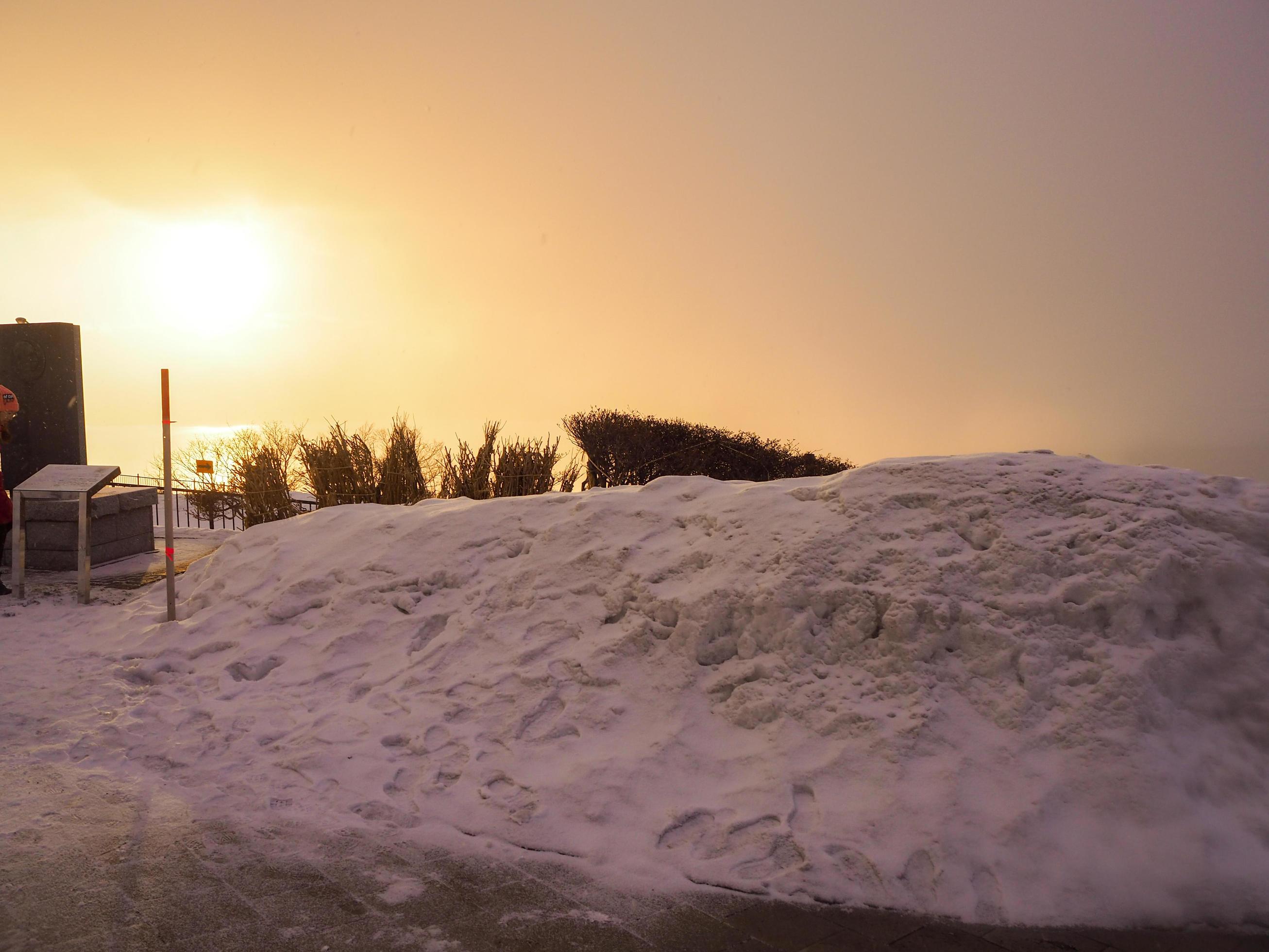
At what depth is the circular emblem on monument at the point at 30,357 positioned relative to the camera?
1123 centimetres

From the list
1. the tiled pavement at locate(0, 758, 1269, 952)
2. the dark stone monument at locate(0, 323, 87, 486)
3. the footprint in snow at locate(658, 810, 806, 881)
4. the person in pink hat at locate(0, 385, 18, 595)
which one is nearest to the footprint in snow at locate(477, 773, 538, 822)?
the tiled pavement at locate(0, 758, 1269, 952)

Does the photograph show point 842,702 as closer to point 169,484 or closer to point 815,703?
point 815,703

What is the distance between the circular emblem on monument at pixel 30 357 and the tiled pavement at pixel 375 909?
32.9 ft

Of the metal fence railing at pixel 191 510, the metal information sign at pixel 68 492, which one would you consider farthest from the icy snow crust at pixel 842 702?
the metal fence railing at pixel 191 510

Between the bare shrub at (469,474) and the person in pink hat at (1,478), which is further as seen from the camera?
the bare shrub at (469,474)

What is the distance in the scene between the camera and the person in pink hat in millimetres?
8625

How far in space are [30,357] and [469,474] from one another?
6091 millimetres

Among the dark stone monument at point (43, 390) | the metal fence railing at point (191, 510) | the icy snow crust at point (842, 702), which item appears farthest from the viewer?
the metal fence railing at point (191, 510)

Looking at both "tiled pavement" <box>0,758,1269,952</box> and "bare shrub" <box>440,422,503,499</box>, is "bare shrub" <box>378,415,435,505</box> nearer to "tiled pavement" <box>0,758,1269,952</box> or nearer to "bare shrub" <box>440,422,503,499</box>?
"bare shrub" <box>440,422,503,499</box>

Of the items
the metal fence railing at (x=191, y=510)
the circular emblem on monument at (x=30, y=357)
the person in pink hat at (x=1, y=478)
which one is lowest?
the metal fence railing at (x=191, y=510)

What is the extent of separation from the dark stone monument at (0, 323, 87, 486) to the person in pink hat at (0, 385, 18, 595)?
0.86 m

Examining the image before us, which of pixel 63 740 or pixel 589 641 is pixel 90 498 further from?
pixel 589 641

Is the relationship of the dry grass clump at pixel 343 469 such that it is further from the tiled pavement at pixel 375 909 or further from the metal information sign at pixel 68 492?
the tiled pavement at pixel 375 909

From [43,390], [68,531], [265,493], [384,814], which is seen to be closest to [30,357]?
[43,390]
